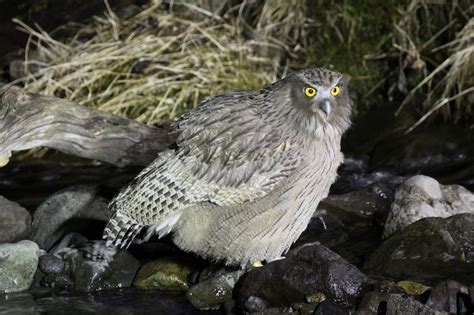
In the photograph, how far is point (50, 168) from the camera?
30.8 ft

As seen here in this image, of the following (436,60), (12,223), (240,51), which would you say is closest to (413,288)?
(12,223)

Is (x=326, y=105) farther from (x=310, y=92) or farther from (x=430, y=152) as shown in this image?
(x=430, y=152)

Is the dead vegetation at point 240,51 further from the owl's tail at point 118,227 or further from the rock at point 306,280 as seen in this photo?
→ the rock at point 306,280

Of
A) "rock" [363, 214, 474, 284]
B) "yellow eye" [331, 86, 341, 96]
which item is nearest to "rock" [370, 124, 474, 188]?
"rock" [363, 214, 474, 284]

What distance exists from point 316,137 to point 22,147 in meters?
2.32

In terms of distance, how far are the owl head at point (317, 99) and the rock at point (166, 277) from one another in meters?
1.42

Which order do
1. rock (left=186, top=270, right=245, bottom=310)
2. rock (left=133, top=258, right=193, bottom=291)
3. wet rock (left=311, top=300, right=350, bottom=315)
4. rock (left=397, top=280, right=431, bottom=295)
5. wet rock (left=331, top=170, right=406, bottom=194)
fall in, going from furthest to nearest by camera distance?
1. wet rock (left=331, top=170, right=406, bottom=194)
2. rock (left=133, top=258, right=193, bottom=291)
3. rock (left=186, top=270, right=245, bottom=310)
4. rock (left=397, top=280, right=431, bottom=295)
5. wet rock (left=311, top=300, right=350, bottom=315)

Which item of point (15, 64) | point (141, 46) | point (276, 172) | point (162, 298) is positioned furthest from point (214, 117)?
point (15, 64)

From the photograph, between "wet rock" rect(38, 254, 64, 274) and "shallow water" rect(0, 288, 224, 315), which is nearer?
"shallow water" rect(0, 288, 224, 315)

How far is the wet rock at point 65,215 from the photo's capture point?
7301mm

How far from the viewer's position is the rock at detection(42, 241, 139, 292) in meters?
6.64

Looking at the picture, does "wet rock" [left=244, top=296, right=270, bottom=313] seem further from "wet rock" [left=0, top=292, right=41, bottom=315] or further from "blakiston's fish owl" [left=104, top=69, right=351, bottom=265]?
"wet rock" [left=0, top=292, right=41, bottom=315]

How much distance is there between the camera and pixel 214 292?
6.04 m

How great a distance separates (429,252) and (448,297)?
1.00 m
